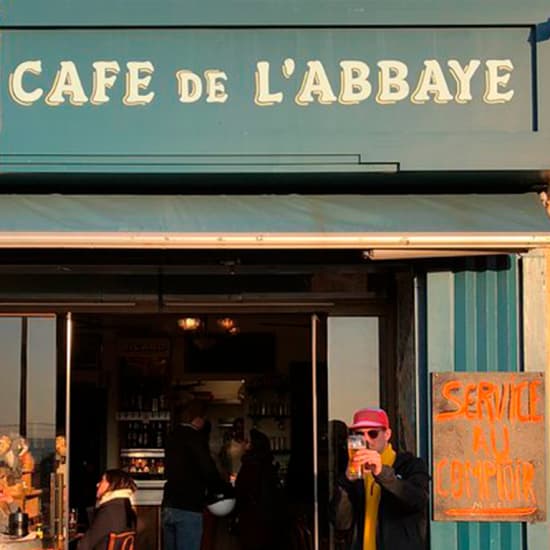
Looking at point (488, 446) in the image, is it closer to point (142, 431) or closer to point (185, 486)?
point (185, 486)

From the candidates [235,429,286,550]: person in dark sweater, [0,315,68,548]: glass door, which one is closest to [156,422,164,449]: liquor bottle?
[235,429,286,550]: person in dark sweater

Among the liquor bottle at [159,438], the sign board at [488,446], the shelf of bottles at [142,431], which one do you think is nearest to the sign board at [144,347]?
the shelf of bottles at [142,431]

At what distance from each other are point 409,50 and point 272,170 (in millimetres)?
1120

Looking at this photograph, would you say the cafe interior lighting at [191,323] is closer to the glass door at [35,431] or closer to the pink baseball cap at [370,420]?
the glass door at [35,431]

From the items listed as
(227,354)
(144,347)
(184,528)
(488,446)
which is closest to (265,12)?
(488,446)

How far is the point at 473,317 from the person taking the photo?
6984 millimetres

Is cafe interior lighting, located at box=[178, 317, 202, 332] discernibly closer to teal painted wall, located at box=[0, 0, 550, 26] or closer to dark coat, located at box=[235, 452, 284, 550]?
dark coat, located at box=[235, 452, 284, 550]

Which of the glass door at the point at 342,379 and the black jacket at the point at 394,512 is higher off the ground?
the glass door at the point at 342,379

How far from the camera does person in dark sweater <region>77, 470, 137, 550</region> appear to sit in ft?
25.3

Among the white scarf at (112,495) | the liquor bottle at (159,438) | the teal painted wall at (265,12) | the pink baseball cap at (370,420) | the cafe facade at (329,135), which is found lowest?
the white scarf at (112,495)

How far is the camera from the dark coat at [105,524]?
25.3 feet

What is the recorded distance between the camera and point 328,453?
26.2ft

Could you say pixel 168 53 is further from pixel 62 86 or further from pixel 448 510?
pixel 448 510

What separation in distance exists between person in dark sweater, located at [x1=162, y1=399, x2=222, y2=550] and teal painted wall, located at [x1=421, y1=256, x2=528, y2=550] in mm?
3064
